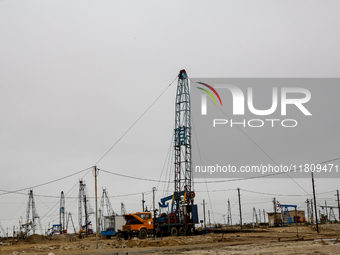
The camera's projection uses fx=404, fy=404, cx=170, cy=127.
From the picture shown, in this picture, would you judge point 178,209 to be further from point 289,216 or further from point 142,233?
point 289,216

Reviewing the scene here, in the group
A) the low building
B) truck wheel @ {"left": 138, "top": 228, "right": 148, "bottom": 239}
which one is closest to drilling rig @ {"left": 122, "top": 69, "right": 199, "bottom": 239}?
truck wheel @ {"left": 138, "top": 228, "right": 148, "bottom": 239}

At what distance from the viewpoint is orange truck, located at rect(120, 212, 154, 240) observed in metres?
44.2

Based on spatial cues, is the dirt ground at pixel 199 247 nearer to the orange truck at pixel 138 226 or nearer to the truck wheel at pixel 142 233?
the orange truck at pixel 138 226

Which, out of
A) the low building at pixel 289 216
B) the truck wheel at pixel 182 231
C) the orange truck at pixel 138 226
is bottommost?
the low building at pixel 289 216

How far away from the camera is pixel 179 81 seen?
58.1 meters

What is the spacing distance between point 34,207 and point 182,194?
62.9m

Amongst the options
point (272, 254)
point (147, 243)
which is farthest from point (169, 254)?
point (147, 243)

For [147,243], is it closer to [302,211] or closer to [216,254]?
[216,254]

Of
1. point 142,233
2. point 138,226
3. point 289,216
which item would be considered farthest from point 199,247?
point 289,216

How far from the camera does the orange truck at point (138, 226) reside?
44175 mm

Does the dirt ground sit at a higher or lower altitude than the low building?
higher

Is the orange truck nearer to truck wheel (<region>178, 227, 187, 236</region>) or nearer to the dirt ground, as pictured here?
the dirt ground

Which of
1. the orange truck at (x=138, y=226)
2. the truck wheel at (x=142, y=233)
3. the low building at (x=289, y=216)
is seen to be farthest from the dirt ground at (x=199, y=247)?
the low building at (x=289, y=216)

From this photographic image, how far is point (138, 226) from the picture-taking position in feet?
146
